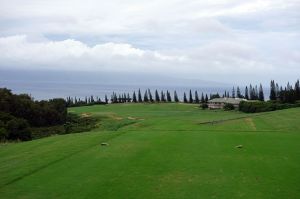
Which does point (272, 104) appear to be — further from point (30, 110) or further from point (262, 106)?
point (30, 110)

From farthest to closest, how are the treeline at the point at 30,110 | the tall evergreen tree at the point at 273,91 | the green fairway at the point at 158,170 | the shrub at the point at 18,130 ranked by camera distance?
the tall evergreen tree at the point at 273,91 → the treeline at the point at 30,110 → the shrub at the point at 18,130 → the green fairway at the point at 158,170

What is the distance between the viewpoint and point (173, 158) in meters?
23.5

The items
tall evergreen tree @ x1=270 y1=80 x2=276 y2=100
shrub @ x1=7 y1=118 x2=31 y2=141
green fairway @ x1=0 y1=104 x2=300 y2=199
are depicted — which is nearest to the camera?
green fairway @ x1=0 y1=104 x2=300 y2=199

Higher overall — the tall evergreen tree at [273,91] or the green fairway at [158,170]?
the tall evergreen tree at [273,91]

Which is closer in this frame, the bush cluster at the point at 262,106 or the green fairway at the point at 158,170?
the green fairway at the point at 158,170

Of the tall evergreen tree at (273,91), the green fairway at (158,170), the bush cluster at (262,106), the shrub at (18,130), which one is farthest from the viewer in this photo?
the tall evergreen tree at (273,91)

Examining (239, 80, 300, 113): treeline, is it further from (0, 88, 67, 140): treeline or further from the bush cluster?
(0, 88, 67, 140): treeline

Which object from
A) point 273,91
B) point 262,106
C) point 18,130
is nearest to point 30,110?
point 18,130

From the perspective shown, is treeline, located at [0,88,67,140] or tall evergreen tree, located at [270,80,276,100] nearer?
treeline, located at [0,88,67,140]

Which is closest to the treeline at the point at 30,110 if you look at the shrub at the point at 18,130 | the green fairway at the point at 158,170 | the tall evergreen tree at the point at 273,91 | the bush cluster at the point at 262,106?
the shrub at the point at 18,130

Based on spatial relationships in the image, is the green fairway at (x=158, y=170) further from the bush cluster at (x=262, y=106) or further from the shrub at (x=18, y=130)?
the bush cluster at (x=262, y=106)

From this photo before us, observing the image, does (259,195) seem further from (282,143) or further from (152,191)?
(282,143)

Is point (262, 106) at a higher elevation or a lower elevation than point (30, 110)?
lower

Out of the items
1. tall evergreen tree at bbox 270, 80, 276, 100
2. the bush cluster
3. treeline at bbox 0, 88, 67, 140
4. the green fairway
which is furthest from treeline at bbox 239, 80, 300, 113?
the green fairway
